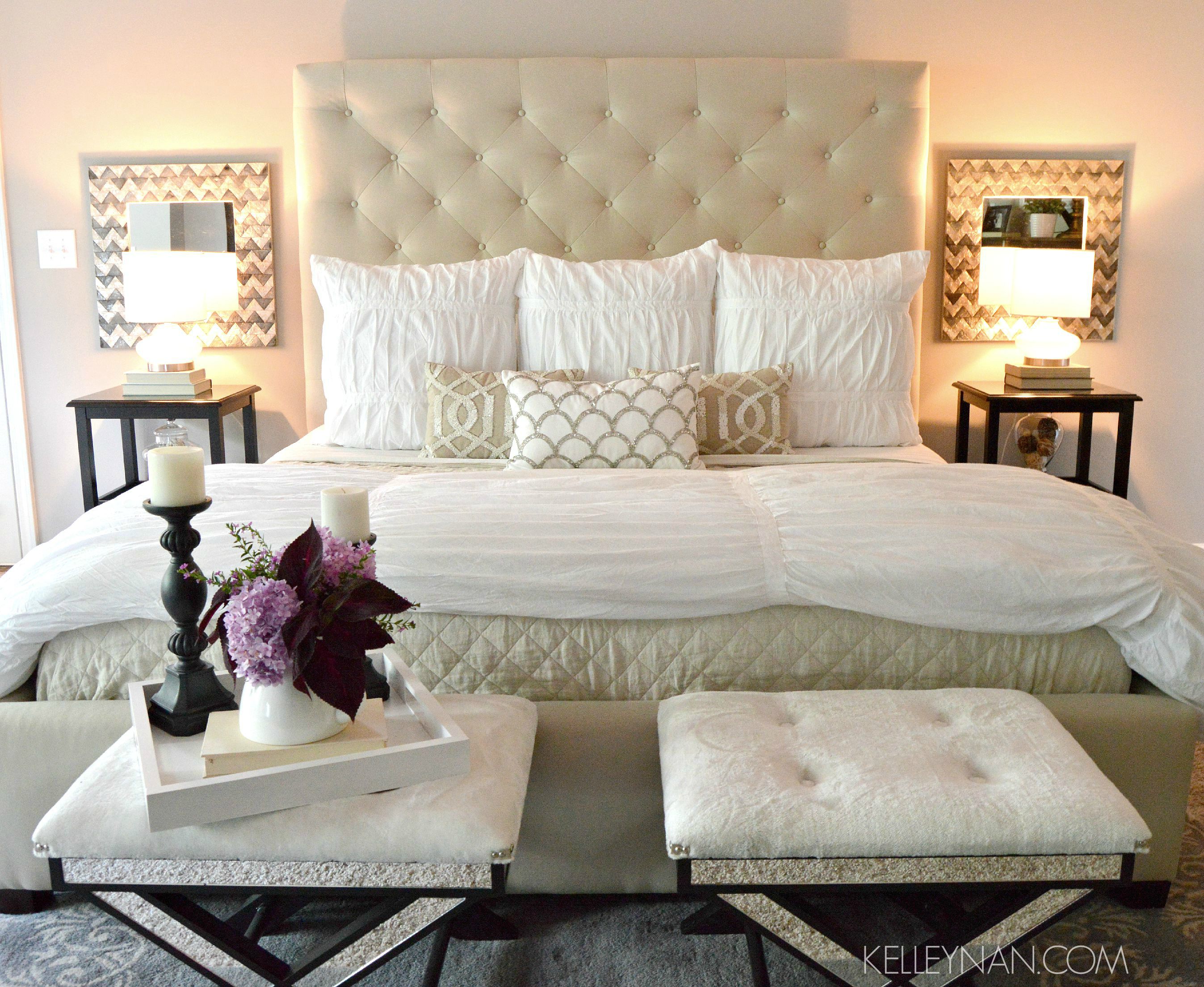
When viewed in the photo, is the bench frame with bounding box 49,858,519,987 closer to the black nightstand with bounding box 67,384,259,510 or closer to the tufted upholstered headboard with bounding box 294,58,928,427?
the black nightstand with bounding box 67,384,259,510

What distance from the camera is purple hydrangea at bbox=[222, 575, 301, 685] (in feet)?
4.36

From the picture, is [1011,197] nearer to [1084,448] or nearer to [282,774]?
[1084,448]

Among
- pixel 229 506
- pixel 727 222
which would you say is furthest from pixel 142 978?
pixel 727 222

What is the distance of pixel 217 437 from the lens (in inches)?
134

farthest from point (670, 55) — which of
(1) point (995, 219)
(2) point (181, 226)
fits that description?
(2) point (181, 226)

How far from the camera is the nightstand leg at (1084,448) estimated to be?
3504 mm

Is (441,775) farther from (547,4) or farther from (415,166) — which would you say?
(547,4)

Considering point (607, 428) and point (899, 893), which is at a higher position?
point (607, 428)

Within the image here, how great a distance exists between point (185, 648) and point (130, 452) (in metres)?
2.35

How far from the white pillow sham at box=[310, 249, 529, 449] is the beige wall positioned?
0.70 metres

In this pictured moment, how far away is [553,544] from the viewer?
188cm

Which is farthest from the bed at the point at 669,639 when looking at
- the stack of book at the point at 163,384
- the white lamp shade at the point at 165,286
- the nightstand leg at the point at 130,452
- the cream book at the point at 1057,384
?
the nightstand leg at the point at 130,452

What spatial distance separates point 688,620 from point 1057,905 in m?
0.70

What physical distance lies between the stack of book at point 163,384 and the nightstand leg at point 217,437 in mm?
112
